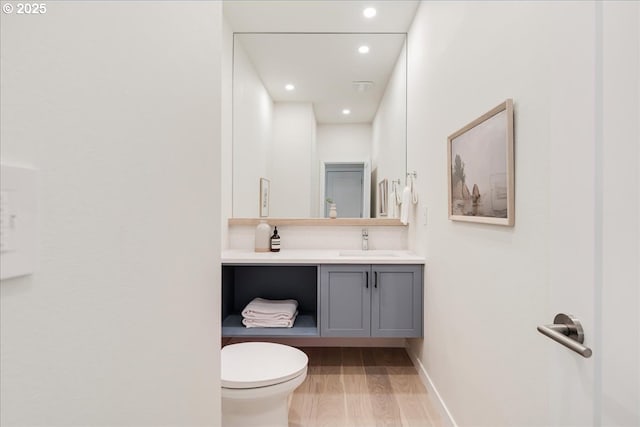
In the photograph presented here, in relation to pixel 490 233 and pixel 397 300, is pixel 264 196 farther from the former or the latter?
pixel 490 233

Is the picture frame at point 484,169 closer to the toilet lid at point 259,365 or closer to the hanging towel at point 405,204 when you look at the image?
the hanging towel at point 405,204

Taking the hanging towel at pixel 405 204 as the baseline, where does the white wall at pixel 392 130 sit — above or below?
above

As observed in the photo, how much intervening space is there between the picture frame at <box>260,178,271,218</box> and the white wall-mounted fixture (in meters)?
2.54

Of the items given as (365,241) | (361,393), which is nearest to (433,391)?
(361,393)

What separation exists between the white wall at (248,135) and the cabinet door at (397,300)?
4.01 feet

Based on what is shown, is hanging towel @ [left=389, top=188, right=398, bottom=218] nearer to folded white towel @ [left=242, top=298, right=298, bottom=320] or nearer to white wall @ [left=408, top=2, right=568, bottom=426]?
white wall @ [left=408, top=2, right=568, bottom=426]

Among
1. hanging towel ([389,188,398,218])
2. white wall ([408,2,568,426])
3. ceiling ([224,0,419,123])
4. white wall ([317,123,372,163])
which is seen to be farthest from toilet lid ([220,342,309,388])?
ceiling ([224,0,419,123])

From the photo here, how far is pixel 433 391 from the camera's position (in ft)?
6.55

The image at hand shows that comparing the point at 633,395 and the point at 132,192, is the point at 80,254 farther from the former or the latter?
the point at 633,395

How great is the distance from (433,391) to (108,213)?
81.4 inches

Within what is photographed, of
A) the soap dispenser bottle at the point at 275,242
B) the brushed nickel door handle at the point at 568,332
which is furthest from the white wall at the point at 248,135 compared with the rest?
the brushed nickel door handle at the point at 568,332

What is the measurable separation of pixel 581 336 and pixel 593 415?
0.13 m

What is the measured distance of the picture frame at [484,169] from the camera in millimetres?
1164

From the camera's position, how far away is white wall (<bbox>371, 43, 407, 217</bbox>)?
9.14ft
